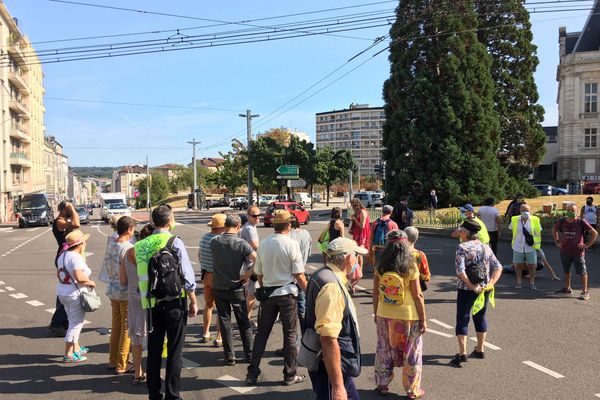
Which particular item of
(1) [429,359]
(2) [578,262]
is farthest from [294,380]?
(2) [578,262]

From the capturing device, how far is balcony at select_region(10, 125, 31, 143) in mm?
50812

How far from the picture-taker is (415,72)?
30.6 m

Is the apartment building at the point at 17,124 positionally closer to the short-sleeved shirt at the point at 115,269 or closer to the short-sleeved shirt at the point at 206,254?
the short-sleeved shirt at the point at 206,254

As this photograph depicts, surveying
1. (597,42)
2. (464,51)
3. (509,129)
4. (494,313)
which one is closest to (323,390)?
(494,313)

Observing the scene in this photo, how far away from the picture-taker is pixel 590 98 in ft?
186

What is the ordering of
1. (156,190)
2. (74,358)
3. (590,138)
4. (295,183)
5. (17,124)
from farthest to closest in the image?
(156,190) < (590,138) < (17,124) < (295,183) < (74,358)

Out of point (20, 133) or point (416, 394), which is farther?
point (20, 133)

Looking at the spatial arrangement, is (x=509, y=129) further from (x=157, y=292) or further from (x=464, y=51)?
(x=157, y=292)

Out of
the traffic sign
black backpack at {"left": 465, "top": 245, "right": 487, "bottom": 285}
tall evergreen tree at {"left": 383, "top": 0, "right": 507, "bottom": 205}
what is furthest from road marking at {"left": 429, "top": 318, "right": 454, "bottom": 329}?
the traffic sign

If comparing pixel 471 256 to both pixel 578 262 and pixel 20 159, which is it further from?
pixel 20 159

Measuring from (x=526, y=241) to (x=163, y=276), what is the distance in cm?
789

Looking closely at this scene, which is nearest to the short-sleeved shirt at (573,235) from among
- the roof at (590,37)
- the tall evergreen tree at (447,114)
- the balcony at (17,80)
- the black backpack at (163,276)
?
the black backpack at (163,276)

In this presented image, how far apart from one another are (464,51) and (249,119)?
19.1m

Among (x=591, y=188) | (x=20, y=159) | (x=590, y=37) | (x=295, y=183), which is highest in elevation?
(x=590, y=37)
